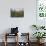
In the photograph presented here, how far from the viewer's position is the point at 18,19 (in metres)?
6.83

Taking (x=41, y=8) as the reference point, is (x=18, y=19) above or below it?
below

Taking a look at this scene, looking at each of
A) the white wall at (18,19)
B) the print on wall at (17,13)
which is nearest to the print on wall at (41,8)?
the white wall at (18,19)

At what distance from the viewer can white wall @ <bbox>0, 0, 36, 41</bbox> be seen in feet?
22.2

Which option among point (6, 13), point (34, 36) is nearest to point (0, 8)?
point (6, 13)

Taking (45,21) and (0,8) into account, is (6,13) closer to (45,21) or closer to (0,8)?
(0,8)

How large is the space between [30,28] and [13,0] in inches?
54.8

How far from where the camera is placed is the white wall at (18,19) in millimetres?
6762

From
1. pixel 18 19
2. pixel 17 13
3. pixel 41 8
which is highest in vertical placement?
pixel 41 8

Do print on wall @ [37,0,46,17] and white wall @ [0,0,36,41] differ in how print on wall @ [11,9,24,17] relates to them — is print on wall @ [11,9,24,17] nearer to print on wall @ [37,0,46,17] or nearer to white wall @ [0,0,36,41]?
white wall @ [0,0,36,41]

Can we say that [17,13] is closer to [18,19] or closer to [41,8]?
[18,19]

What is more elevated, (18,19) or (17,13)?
(17,13)

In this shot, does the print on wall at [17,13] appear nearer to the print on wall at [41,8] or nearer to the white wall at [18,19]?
the white wall at [18,19]

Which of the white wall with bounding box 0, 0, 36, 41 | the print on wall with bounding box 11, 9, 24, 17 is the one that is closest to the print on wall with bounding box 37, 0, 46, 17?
the white wall with bounding box 0, 0, 36, 41

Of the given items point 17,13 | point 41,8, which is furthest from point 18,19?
point 41,8
